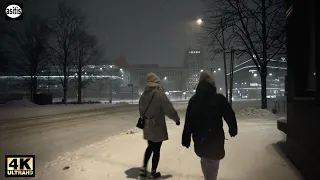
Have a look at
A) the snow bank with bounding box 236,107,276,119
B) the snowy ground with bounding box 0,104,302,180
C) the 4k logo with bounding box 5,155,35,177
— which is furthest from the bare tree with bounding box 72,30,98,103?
the 4k logo with bounding box 5,155,35,177

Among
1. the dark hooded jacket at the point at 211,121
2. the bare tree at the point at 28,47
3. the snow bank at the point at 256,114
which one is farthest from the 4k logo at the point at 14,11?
the bare tree at the point at 28,47

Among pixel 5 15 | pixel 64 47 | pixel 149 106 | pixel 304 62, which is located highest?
pixel 64 47

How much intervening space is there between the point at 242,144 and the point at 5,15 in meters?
6.59

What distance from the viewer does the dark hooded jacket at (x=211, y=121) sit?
4.56m

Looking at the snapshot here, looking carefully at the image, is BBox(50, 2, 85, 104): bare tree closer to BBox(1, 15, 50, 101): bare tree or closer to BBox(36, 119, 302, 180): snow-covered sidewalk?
BBox(1, 15, 50, 101): bare tree

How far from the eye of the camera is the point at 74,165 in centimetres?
756

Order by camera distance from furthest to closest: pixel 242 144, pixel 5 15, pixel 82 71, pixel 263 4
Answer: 1. pixel 82 71
2. pixel 263 4
3. pixel 242 144
4. pixel 5 15

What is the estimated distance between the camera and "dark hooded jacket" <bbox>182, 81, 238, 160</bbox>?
456 cm

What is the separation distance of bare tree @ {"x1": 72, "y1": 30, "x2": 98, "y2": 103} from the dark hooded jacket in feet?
141

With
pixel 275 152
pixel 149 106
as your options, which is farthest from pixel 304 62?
pixel 149 106

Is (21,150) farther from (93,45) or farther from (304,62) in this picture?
(93,45)

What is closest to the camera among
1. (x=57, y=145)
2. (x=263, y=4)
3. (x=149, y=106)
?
(x=149, y=106)

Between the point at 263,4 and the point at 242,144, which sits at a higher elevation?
the point at 263,4

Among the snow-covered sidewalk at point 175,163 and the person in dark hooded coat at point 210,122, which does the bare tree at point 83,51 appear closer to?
the snow-covered sidewalk at point 175,163
